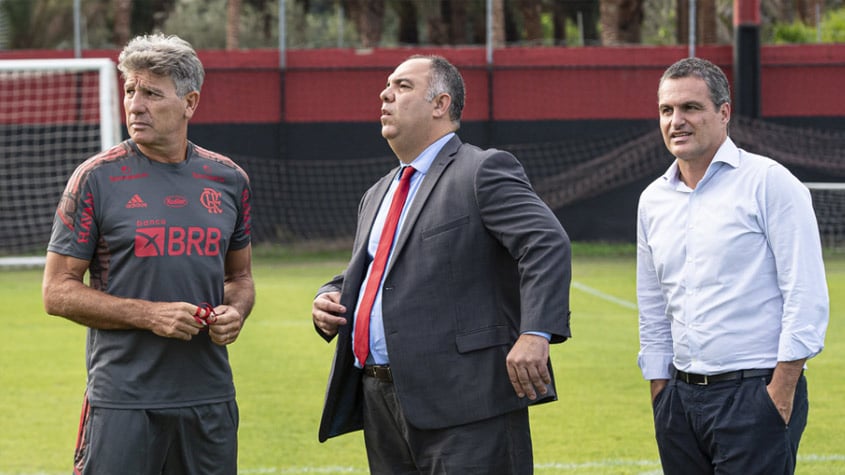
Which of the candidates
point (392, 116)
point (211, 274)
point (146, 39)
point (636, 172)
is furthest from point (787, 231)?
point (636, 172)

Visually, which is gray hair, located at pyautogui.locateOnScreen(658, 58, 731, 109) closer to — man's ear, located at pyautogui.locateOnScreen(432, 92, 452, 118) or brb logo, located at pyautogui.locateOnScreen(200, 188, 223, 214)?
man's ear, located at pyautogui.locateOnScreen(432, 92, 452, 118)

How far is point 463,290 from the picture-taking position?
4.08 meters

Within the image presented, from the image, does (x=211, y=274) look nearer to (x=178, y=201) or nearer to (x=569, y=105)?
(x=178, y=201)

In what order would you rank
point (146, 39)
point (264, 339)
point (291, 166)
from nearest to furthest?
1. point (146, 39)
2. point (264, 339)
3. point (291, 166)

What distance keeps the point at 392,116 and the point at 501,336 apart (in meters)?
0.85

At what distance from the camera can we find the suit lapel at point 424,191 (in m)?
4.17

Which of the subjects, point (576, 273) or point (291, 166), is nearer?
point (576, 273)

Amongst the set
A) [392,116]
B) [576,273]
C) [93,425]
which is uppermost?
[392,116]

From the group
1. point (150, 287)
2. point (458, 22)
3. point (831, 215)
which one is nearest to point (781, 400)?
point (150, 287)

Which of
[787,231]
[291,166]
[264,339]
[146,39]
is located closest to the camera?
[787,231]

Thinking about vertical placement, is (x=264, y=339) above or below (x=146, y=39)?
below

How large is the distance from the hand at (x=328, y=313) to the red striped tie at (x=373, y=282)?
0.07 m

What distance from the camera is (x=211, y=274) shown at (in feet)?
13.9

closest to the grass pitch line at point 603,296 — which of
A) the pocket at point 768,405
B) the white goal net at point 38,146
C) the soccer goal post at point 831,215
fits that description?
the soccer goal post at point 831,215
